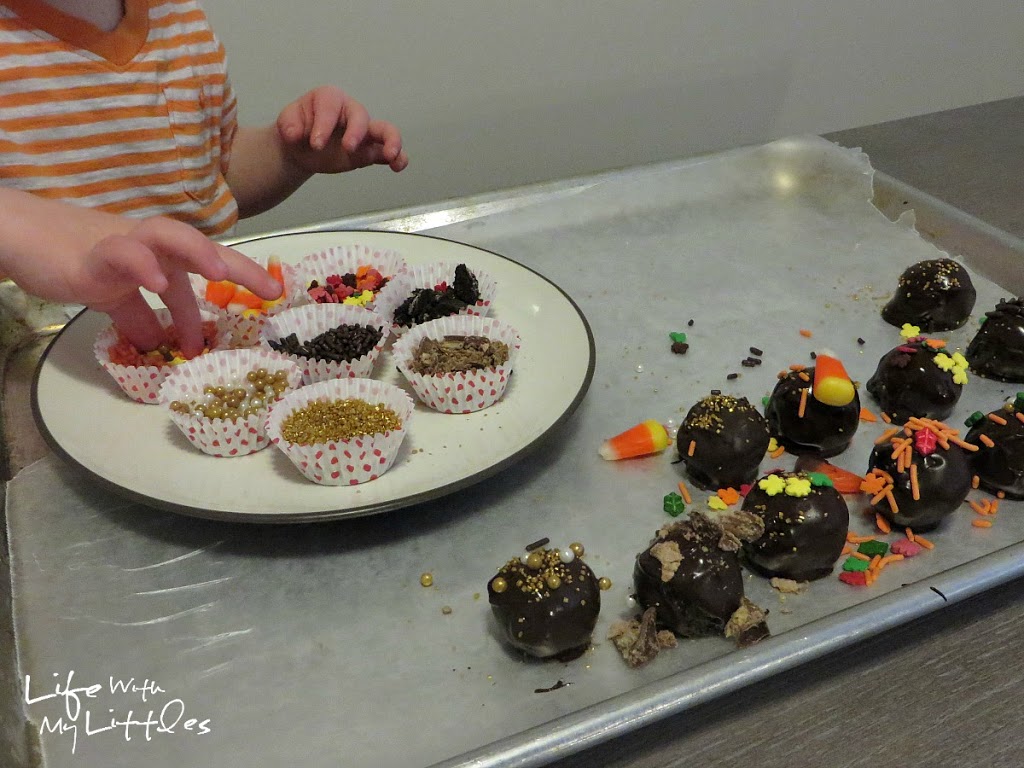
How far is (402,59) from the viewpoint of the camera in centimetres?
201

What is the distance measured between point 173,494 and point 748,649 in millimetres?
634

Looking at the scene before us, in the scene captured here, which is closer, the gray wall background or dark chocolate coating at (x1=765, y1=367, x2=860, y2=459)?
dark chocolate coating at (x1=765, y1=367, x2=860, y2=459)

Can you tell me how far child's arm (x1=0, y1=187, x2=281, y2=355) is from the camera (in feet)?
2.90

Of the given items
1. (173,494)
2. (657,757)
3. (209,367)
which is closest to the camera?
(657,757)

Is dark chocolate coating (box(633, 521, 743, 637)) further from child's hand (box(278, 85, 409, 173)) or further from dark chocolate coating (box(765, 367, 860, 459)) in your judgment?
child's hand (box(278, 85, 409, 173))

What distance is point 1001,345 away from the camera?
1.23m

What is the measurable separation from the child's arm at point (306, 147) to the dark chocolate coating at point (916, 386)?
755 millimetres

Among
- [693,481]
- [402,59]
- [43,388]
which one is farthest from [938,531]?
[402,59]

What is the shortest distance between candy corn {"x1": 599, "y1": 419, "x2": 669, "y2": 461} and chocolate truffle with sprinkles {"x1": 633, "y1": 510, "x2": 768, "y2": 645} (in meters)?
0.22

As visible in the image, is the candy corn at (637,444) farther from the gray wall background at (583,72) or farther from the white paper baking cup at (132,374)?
the gray wall background at (583,72)

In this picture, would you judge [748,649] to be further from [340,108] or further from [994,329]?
[340,108]

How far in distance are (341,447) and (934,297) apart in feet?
3.06

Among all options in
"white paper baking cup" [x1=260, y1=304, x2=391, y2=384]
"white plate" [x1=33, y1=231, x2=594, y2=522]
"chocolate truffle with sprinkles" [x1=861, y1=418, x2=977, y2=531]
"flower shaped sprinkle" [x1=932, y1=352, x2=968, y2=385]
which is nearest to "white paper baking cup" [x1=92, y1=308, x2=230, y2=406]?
"white plate" [x1=33, y1=231, x2=594, y2=522]

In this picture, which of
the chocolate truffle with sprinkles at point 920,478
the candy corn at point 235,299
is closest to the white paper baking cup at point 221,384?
the candy corn at point 235,299
